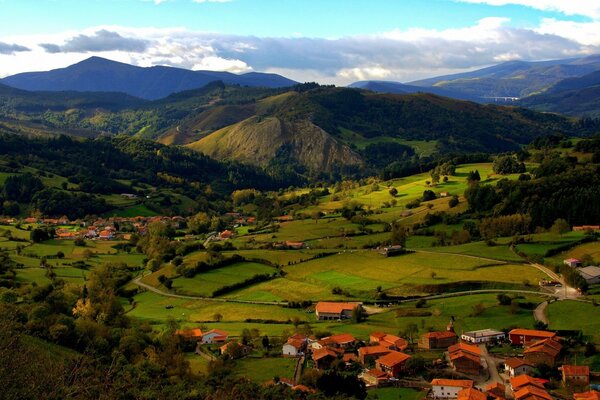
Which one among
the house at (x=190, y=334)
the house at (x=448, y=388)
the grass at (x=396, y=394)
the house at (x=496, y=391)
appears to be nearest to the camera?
the house at (x=496, y=391)

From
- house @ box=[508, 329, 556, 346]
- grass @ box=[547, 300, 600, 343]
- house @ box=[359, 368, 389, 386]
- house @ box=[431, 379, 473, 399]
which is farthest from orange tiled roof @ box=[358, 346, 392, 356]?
grass @ box=[547, 300, 600, 343]

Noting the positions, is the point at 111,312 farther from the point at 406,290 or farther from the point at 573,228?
the point at 573,228

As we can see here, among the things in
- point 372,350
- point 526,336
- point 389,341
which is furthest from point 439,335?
point 526,336

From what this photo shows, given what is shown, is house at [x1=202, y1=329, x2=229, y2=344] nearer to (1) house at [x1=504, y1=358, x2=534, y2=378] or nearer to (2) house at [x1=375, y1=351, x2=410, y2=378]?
(2) house at [x1=375, y1=351, x2=410, y2=378]

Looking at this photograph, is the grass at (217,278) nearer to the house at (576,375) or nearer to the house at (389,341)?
→ the house at (389,341)

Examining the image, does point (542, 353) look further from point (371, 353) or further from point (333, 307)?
point (333, 307)

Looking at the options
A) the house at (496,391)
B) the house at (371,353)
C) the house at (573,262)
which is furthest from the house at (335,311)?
the house at (573,262)
